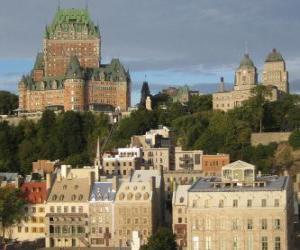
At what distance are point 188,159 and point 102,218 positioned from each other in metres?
36.2

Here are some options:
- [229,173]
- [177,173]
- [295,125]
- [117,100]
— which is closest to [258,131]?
[295,125]

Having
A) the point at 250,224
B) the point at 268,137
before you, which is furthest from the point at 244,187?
the point at 268,137

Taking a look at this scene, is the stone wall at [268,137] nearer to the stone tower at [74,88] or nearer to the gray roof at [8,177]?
the gray roof at [8,177]

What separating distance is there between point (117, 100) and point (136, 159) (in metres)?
56.0

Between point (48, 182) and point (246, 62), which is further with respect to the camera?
point (246, 62)

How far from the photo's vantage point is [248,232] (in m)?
97.1

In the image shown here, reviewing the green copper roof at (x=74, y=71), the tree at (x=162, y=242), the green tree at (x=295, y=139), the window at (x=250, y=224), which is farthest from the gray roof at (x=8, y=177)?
the green copper roof at (x=74, y=71)

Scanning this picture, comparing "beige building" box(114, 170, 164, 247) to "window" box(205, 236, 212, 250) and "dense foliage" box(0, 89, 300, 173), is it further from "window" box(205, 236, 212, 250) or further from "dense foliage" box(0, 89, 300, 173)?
"dense foliage" box(0, 89, 300, 173)

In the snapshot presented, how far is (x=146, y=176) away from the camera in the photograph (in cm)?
12338

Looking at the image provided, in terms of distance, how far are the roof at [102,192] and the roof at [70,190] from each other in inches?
31.7

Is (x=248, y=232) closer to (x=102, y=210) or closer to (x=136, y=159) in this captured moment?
(x=102, y=210)

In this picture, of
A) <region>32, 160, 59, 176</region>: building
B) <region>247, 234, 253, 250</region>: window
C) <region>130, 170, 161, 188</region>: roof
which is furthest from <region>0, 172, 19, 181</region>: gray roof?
<region>247, 234, 253, 250</region>: window

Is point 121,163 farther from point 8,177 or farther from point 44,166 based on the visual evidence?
point 8,177

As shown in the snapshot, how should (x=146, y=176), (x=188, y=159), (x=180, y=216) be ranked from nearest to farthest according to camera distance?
(x=180, y=216) → (x=146, y=176) → (x=188, y=159)
